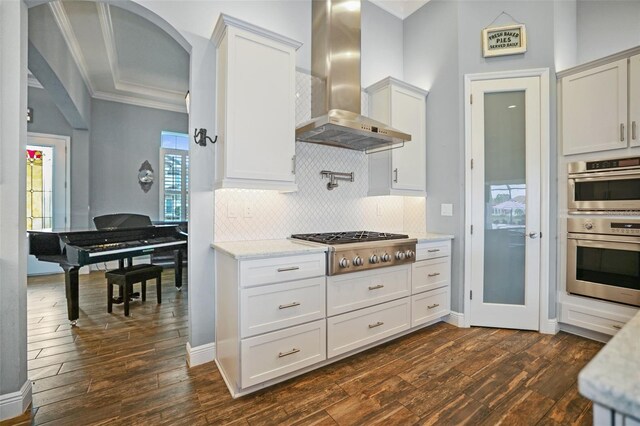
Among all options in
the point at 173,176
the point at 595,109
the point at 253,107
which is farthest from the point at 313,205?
the point at 173,176

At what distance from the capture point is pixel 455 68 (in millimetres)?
3184

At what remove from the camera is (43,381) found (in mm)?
2105

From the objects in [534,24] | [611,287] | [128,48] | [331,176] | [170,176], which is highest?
[128,48]

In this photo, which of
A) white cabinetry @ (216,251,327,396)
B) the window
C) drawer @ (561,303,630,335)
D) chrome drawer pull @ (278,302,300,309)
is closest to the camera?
white cabinetry @ (216,251,327,396)

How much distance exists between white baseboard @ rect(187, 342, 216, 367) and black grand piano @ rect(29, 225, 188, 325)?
1.44 meters

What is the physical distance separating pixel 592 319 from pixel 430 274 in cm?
145

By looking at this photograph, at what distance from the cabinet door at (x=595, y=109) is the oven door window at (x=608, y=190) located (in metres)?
0.30

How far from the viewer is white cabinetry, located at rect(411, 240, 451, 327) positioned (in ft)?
9.28

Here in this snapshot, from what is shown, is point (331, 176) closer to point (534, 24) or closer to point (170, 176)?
point (534, 24)

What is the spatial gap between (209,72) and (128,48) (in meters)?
2.89

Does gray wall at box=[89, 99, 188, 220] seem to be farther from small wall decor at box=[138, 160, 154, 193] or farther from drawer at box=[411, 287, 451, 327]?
drawer at box=[411, 287, 451, 327]

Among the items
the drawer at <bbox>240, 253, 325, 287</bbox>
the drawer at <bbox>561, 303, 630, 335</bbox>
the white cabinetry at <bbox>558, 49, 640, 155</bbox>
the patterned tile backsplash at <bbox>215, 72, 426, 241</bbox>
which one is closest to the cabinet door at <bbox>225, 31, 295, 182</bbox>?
the patterned tile backsplash at <bbox>215, 72, 426, 241</bbox>

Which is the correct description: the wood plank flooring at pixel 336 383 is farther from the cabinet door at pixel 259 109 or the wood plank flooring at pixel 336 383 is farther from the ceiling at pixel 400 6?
the ceiling at pixel 400 6

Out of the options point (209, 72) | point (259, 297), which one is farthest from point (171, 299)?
point (209, 72)
